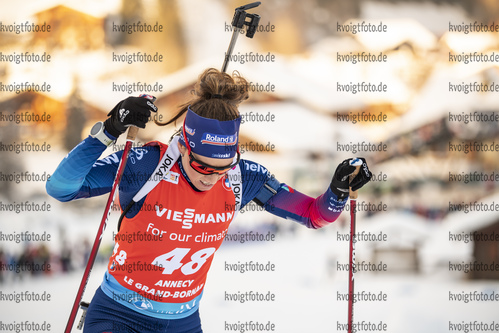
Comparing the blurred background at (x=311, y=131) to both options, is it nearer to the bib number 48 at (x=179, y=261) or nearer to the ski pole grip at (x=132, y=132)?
the bib number 48 at (x=179, y=261)

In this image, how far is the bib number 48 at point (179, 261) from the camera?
1714 millimetres

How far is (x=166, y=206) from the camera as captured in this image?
170cm

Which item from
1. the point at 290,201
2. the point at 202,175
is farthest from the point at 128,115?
the point at 290,201

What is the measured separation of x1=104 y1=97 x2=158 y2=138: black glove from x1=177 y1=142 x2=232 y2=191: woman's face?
18 cm

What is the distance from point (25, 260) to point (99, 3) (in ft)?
14.2

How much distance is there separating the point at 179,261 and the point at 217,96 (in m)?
0.59

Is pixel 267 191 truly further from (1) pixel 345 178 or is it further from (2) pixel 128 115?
(2) pixel 128 115

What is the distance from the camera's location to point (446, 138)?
888 centimetres

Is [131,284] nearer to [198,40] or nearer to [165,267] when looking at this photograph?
[165,267]

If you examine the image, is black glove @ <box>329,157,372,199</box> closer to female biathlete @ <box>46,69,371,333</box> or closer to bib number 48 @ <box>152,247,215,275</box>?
female biathlete @ <box>46,69,371,333</box>

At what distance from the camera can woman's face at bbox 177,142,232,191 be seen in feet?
5.46

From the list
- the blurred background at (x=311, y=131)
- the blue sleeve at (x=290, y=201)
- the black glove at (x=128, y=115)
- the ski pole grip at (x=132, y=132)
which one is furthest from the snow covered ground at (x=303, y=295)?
the black glove at (x=128, y=115)

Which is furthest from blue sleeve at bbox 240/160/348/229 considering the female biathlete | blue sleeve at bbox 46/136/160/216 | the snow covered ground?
the snow covered ground

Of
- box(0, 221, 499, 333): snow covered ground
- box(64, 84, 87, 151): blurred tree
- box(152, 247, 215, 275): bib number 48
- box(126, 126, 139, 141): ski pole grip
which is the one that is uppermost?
box(64, 84, 87, 151): blurred tree
